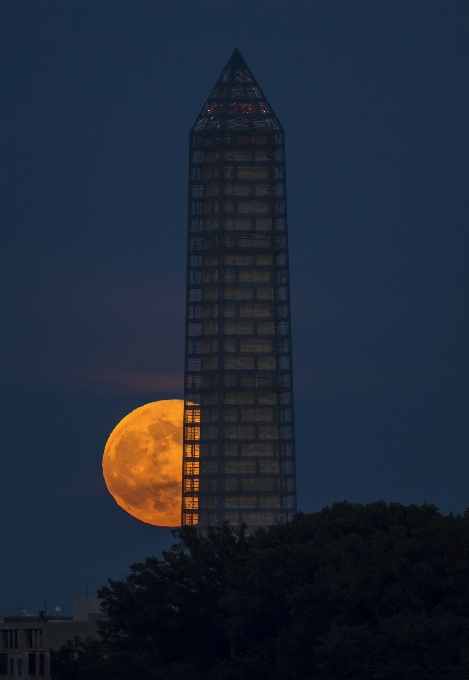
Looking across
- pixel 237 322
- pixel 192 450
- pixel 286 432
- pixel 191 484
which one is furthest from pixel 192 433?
pixel 237 322

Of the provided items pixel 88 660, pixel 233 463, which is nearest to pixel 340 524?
pixel 88 660

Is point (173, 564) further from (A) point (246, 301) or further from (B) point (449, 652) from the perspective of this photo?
(A) point (246, 301)

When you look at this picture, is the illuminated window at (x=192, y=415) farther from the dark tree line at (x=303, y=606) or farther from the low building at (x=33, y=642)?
the dark tree line at (x=303, y=606)

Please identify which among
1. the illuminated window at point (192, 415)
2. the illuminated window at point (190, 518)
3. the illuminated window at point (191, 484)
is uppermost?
the illuminated window at point (192, 415)

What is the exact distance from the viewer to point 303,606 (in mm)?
76812

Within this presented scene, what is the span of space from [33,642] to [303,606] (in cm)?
2919

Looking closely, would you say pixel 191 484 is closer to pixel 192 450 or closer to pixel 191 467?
pixel 191 467

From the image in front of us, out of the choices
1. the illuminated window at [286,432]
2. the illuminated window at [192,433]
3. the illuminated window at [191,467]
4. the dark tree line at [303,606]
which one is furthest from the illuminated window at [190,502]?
the dark tree line at [303,606]

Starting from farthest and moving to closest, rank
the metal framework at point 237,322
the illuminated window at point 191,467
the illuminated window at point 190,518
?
the illuminated window at point 191,467 → the metal framework at point 237,322 → the illuminated window at point 190,518

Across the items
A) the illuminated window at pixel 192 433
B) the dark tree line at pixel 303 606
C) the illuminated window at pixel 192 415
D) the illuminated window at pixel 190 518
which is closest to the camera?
the dark tree line at pixel 303 606

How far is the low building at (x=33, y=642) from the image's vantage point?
83438 millimetres

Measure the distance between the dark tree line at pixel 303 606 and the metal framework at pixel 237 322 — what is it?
114ft

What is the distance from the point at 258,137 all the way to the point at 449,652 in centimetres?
7049

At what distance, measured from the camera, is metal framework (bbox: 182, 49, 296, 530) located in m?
127
